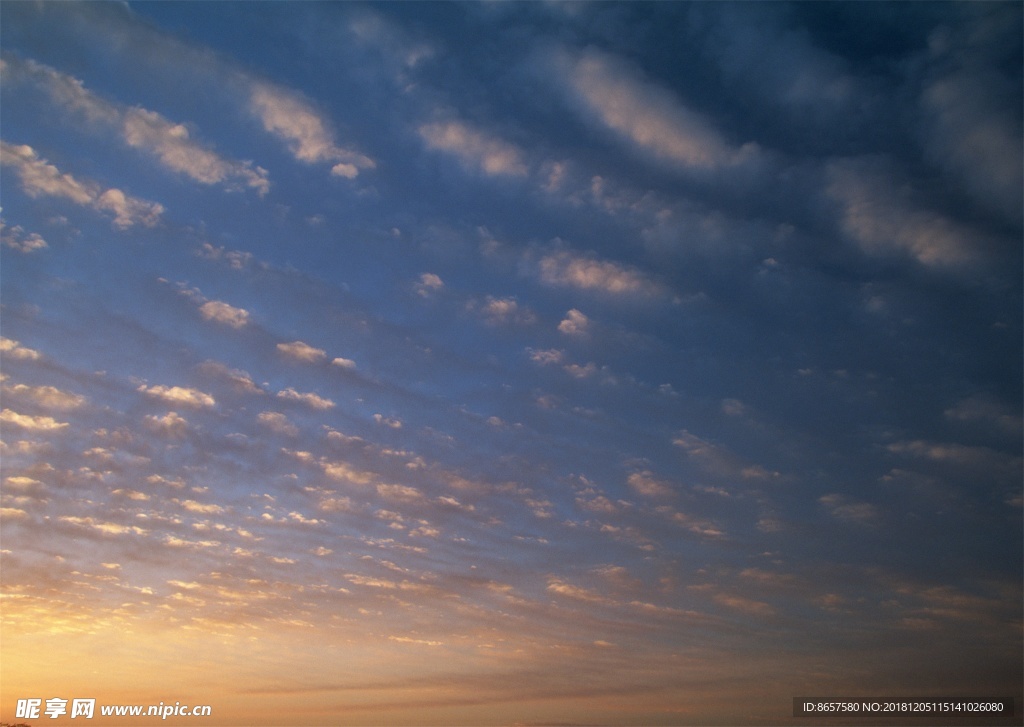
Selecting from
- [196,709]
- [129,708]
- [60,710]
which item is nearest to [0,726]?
[60,710]

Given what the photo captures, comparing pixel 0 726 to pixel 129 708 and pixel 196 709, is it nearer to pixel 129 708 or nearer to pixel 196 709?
pixel 129 708

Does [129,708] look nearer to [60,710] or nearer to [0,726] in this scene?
[60,710]

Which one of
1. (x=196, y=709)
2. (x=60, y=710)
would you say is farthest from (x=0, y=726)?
(x=196, y=709)

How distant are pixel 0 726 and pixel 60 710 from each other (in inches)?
441

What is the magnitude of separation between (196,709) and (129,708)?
5.60 meters

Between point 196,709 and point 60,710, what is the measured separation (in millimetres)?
11814

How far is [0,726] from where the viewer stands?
59438 millimetres

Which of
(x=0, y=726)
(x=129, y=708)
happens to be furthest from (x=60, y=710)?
(x=0, y=726)

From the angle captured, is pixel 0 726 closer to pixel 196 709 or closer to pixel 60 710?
pixel 60 710

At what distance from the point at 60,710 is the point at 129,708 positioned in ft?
21.4

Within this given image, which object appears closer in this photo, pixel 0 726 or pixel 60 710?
pixel 60 710

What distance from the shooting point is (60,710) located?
54.9m

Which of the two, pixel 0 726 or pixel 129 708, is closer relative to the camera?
pixel 129 708
